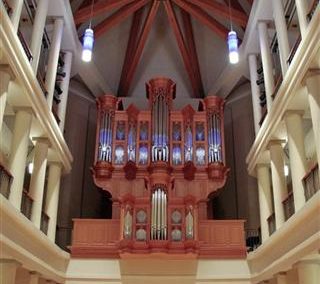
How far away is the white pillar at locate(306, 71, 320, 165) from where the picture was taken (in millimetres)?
8758

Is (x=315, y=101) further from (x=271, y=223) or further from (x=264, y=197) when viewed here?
(x=264, y=197)

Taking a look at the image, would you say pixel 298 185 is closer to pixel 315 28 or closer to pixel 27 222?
pixel 315 28

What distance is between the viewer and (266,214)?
44.1ft

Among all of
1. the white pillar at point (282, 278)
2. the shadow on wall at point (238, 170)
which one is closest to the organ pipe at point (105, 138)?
the shadow on wall at point (238, 170)

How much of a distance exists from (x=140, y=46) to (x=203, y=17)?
2696 mm

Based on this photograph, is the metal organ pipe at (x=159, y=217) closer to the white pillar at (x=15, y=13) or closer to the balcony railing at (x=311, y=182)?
the balcony railing at (x=311, y=182)

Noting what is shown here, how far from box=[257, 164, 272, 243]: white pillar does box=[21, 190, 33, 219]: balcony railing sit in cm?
650

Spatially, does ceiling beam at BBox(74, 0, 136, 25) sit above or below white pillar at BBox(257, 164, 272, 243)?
above

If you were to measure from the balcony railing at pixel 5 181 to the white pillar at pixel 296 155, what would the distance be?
20.5ft

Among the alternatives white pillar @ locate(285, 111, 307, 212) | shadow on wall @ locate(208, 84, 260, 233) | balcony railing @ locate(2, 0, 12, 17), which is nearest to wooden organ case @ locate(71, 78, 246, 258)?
shadow on wall @ locate(208, 84, 260, 233)

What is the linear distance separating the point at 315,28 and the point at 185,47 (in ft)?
31.2

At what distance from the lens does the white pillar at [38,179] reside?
11.7m

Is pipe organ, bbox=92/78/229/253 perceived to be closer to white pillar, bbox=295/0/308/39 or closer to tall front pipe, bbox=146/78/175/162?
tall front pipe, bbox=146/78/175/162

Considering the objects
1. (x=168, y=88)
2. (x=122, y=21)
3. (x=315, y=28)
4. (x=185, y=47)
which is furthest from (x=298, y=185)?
(x=122, y=21)
